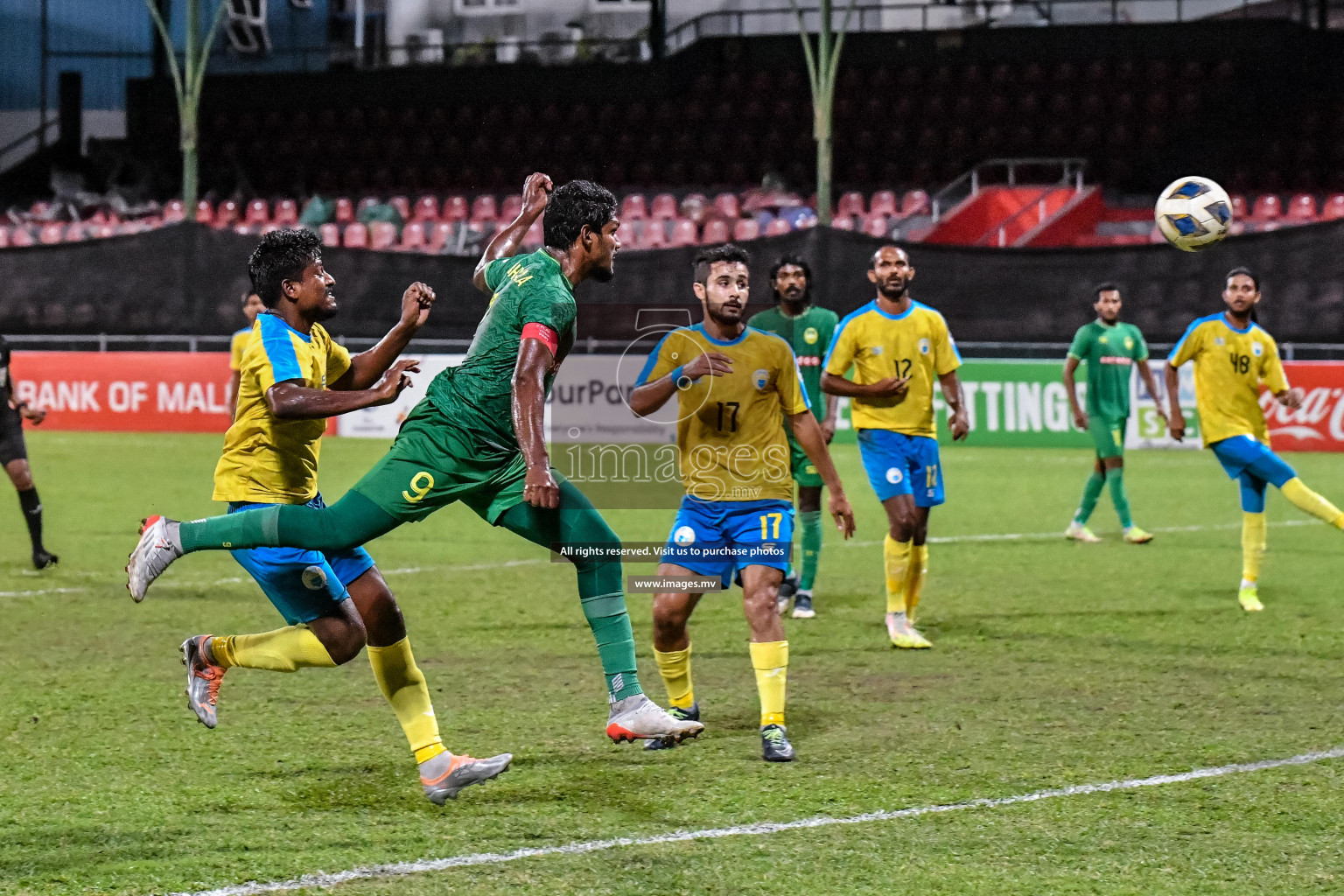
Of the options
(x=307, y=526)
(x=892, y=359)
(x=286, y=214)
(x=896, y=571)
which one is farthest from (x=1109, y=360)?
(x=286, y=214)

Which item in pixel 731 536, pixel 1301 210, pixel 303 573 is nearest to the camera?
pixel 303 573

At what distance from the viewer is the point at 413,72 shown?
3784 centimetres

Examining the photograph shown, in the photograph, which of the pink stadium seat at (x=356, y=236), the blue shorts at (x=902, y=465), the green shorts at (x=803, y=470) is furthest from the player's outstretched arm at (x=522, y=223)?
the pink stadium seat at (x=356, y=236)

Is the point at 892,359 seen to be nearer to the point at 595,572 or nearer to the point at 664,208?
the point at 595,572

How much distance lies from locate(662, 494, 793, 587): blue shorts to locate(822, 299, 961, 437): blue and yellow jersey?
2.70 metres

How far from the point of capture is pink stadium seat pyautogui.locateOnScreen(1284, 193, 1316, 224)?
94.3 feet

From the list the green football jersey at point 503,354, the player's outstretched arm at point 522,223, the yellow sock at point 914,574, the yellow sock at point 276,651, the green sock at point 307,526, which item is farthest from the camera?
the yellow sock at point 914,574

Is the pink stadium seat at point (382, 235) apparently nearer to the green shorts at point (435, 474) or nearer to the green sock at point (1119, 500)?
the green sock at point (1119, 500)

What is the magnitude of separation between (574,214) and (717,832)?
7.03ft

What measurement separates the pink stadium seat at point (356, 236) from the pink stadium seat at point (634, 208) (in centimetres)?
496

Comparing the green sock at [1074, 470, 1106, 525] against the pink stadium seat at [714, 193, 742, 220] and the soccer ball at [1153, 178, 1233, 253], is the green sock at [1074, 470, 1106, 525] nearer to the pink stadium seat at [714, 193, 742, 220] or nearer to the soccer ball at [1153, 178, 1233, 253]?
the soccer ball at [1153, 178, 1233, 253]

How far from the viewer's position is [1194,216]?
952cm

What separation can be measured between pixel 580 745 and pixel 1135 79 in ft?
99.4

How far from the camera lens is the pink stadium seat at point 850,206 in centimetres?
3108
